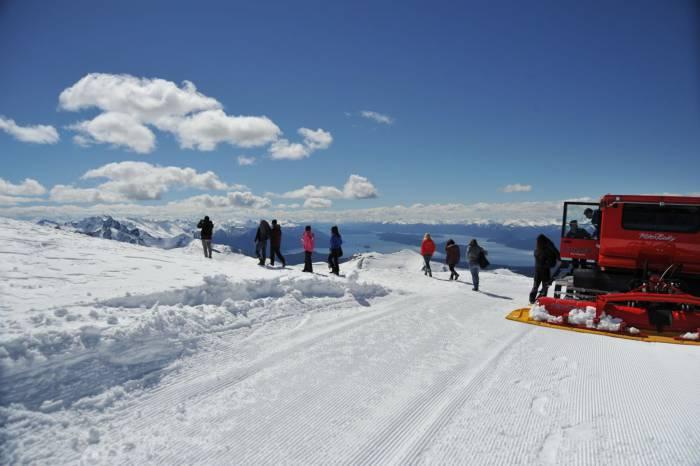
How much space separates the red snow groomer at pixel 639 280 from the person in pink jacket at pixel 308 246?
28.4ft

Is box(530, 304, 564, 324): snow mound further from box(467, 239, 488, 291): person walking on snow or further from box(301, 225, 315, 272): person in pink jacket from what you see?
box(301, 225, 315, 272): person in pink jacket

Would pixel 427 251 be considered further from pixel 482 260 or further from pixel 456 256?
pixel 482 260

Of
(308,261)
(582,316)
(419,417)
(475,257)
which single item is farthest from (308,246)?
(419,417)

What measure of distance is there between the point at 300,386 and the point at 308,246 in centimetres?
1126

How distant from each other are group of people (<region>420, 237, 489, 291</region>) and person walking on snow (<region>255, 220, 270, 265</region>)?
288 inches

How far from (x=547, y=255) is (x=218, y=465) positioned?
10150 mm

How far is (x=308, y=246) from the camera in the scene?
50.1ft

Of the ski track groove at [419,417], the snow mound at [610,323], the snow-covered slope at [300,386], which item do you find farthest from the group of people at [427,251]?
the ski track groove at [419,417]

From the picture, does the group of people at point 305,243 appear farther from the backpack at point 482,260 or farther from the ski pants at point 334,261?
the backpack at point 482,260

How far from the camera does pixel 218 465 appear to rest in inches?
112

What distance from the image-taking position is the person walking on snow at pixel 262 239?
15.1 m

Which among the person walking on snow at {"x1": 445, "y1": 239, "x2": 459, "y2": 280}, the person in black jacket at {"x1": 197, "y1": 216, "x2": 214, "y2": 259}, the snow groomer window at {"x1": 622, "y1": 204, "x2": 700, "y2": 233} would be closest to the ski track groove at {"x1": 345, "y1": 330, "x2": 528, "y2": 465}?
the snow groomer window at {"x1": 622, "y1": 204, "x2": 700, "y2": 233}

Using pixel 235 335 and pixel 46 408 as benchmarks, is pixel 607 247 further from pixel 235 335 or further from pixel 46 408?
pixel 46 408

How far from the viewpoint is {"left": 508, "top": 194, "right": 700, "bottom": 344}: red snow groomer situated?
6.66 metres
